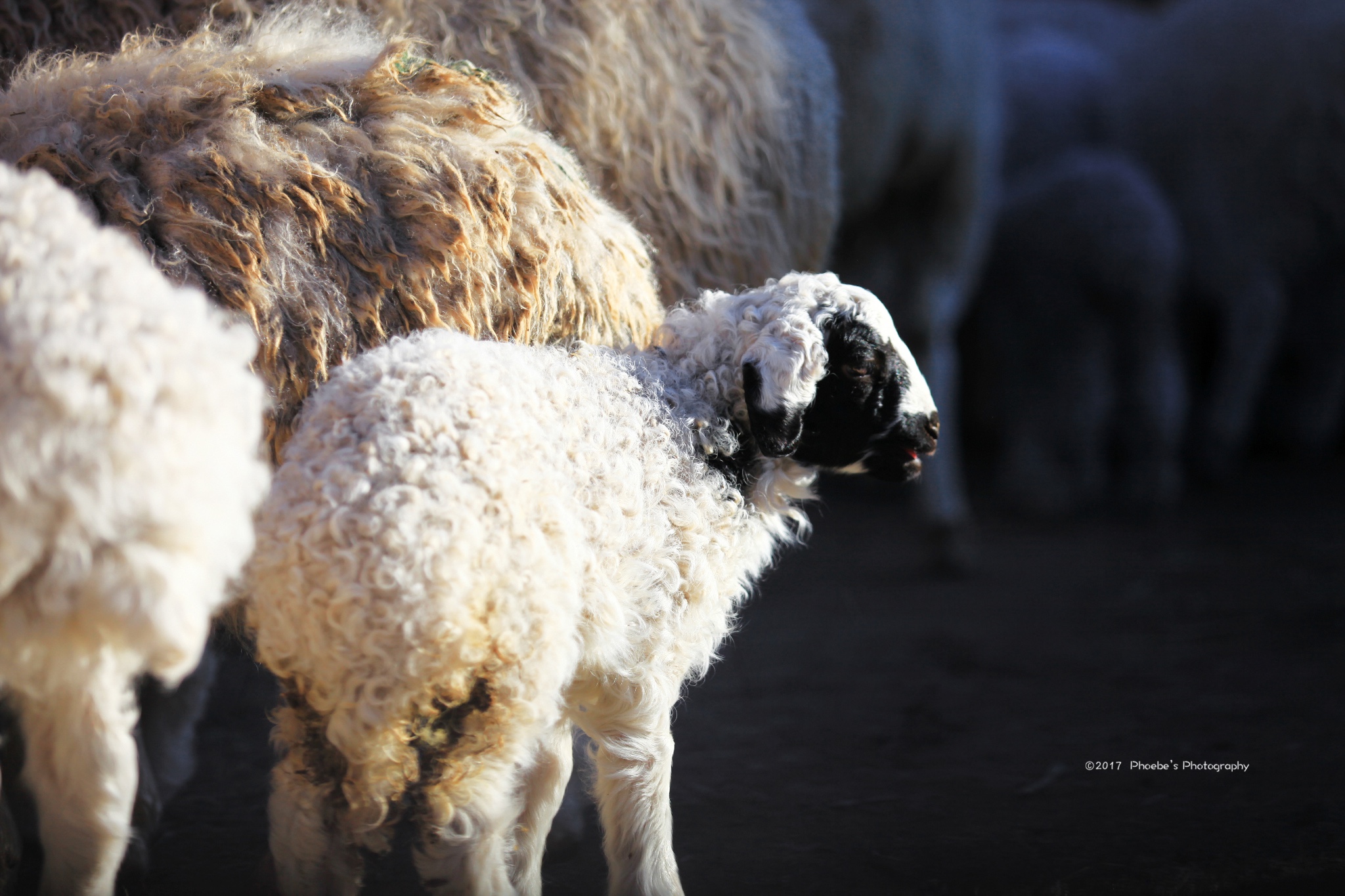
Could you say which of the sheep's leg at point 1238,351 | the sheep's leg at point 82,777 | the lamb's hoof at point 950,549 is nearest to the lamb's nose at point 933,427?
→ the sheep's leg at point 82,777

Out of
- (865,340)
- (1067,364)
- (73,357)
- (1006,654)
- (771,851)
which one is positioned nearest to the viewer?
(73,357)

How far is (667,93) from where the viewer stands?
2365mm

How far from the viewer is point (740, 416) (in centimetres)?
172

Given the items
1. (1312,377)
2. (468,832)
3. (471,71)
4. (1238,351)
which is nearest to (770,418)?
(468,832)

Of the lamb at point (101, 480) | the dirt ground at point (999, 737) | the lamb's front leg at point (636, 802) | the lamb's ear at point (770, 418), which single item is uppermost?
the lamb at point (101, 480)

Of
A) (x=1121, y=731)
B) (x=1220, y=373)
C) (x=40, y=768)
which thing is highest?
(x=40, y=768)

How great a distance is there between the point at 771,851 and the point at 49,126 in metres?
1.61

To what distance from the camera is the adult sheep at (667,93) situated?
216 centimetres

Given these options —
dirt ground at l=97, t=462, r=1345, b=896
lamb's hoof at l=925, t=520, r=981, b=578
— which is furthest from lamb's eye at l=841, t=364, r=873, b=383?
lamb's hoof at l=925, t=520, r=981, b=578

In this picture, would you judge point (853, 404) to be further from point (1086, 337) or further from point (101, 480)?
point (1086, 337)

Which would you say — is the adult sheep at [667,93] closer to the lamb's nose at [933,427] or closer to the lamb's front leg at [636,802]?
the lamb's nose at [933,427]

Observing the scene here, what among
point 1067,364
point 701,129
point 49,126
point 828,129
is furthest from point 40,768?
point 1067,364

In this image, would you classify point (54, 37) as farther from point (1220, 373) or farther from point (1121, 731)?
point (1220, 373)

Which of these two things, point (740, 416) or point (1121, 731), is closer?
point (740, 416)
